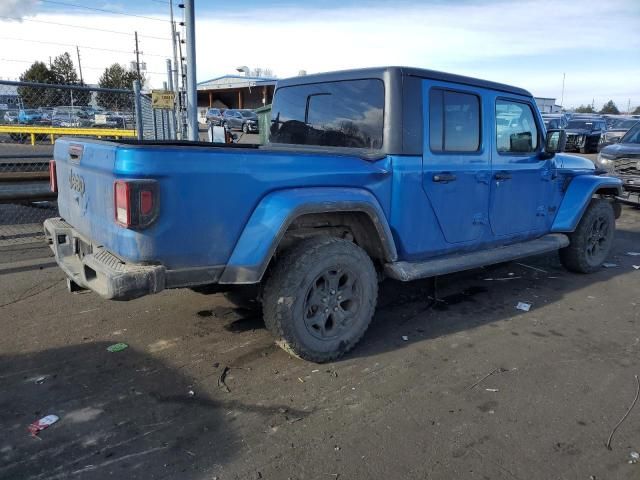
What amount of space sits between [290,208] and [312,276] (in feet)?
1.74

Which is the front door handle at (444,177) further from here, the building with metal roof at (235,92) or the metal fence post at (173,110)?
the building with metal roof at (235,92)

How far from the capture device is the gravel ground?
257cm

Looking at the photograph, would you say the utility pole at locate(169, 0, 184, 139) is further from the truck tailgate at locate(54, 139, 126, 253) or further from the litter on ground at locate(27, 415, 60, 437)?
the litter on ground at locate(27, 415, 60, 437)


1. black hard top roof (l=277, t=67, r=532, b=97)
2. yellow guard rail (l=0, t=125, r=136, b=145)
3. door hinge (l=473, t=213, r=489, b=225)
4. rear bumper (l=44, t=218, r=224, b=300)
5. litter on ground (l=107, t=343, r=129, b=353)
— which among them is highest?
black hard top roof (l=277, t=67, r=532, b=97)

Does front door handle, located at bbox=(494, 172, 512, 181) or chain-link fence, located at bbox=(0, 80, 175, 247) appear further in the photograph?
chain-link fence, located at bbox=(0, 80, 175, 247)

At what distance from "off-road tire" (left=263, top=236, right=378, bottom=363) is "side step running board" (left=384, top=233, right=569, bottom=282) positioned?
0.25 metres

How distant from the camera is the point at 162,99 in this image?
298 inches

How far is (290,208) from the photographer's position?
3178mm

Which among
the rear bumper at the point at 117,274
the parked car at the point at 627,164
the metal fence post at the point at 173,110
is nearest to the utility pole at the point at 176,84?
the metal fence post at the point at 173,110

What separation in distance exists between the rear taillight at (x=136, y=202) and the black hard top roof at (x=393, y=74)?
2056 millimetres

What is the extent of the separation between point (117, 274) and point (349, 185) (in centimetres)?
164

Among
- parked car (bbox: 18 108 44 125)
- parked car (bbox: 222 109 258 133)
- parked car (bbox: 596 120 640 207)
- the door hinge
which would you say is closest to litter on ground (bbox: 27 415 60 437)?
the door hinge

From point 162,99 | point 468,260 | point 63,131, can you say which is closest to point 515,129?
point 468,260

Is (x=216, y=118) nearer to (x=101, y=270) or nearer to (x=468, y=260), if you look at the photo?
(x=468, y=260)
